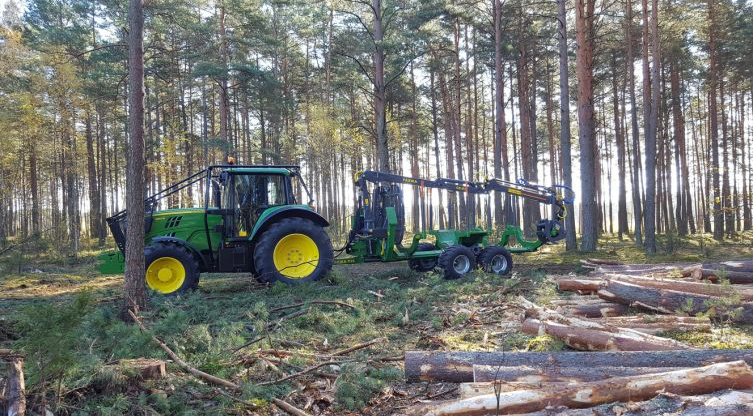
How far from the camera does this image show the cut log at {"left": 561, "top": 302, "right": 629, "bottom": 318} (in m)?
6.70

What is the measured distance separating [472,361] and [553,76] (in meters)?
26.9

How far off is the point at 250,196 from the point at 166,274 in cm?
210

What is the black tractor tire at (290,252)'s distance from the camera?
8922mm

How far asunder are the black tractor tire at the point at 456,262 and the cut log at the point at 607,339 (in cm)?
473

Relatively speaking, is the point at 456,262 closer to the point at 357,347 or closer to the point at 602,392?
the point at 357,347

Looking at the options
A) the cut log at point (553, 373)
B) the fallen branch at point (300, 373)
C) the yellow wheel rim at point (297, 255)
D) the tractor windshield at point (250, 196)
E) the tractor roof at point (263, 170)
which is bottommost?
the fallen branch at point (300, 373)

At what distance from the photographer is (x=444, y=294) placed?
8461 millimetres

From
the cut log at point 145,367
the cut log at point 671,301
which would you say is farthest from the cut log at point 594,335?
the cut log at point 145,367

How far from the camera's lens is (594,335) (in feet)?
16.2

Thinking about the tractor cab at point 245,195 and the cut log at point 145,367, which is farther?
the tractor cab at point 245,195

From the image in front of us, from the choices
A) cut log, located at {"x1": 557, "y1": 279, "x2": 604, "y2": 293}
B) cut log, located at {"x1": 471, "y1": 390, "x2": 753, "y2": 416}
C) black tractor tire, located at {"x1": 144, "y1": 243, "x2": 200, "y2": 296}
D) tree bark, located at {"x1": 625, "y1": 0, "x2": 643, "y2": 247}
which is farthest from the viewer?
tree bark, located at {"x1": 625, "y1": 0, "x2": 643, "y2": 247}

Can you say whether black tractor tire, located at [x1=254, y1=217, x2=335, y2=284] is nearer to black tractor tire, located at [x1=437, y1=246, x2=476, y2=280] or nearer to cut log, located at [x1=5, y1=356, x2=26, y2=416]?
black tractor tire, located at [x1=437, y1=246, x2=476, y2=280]

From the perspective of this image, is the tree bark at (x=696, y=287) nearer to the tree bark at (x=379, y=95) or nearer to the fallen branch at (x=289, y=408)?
the fallen branch at (x=289, y=408)

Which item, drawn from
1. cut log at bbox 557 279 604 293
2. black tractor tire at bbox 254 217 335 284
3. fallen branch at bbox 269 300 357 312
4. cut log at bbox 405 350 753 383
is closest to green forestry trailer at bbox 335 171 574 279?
black tractor tire at bbox 254 217 335 284
